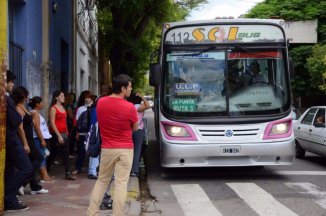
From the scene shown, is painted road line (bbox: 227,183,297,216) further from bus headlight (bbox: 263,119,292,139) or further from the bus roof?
the bus roof

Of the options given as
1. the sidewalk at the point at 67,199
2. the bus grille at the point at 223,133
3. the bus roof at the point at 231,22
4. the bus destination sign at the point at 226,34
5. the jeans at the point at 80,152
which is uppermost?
the bus roof at the point at 231,22

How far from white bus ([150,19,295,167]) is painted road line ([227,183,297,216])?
0.69m

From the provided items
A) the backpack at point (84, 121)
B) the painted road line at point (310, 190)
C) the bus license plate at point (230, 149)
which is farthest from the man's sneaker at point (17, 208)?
the painted road line at point (310, 190)

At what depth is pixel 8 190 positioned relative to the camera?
7012 mm

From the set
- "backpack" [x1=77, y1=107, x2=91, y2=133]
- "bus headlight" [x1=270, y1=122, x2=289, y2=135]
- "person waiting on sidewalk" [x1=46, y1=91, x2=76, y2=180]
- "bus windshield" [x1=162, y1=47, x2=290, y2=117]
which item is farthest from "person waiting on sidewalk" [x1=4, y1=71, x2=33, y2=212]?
"bus headlight" [x1=270, y1=122, x2=289, y2=135]

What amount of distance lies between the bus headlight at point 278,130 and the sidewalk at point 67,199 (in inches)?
105

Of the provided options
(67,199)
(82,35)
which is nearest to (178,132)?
(67,199)

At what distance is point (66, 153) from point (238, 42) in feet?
12.8

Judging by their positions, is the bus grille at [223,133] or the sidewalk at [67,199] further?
the bus grille at [223,133]

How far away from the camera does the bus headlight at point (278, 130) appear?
1009cm

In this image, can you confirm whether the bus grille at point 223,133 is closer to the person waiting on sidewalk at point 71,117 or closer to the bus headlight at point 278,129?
the bus headlight at point 278,129

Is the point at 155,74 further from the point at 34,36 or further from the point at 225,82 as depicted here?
the point at 34,36

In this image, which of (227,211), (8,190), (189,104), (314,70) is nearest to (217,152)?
(189,104)

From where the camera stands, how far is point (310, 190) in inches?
364
